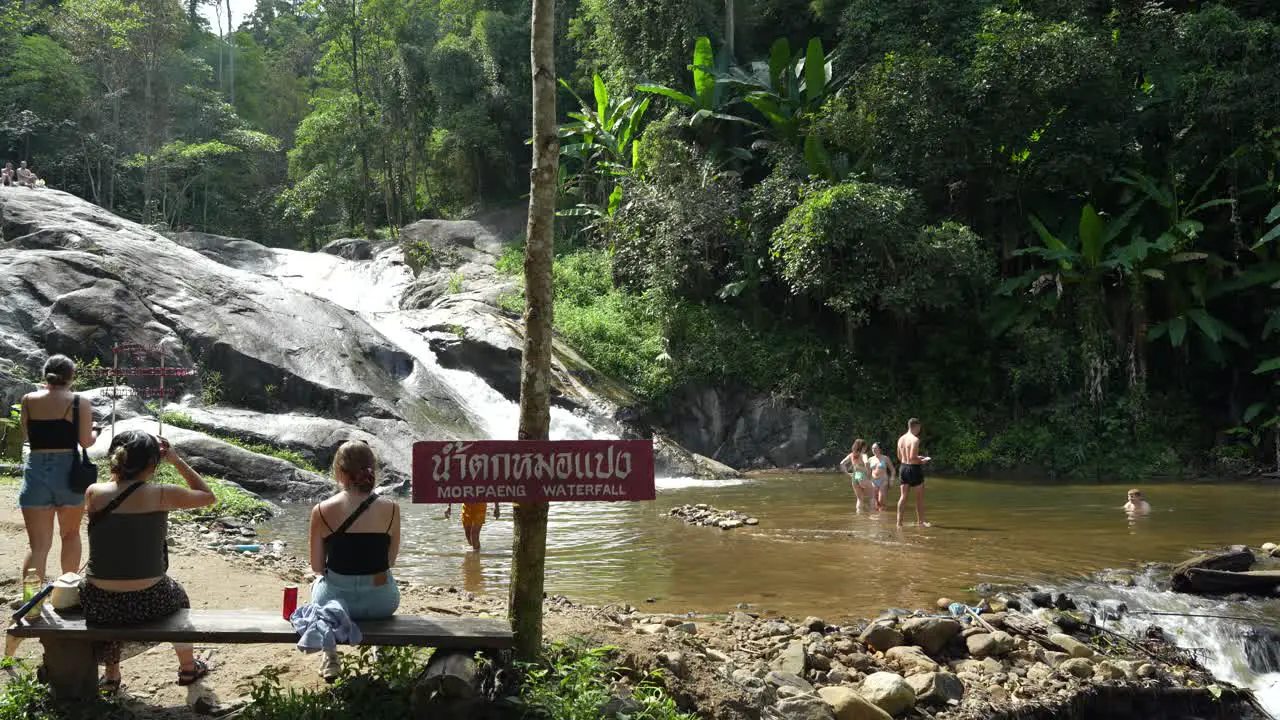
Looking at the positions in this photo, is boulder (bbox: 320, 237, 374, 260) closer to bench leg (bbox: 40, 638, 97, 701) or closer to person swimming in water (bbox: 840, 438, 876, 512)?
person swimming in water (bbox: 840, 438, 876, 512)

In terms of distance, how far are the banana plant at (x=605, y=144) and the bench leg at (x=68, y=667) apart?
21.9 metres

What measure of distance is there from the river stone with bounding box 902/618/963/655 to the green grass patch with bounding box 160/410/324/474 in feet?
37.1

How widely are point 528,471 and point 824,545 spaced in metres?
7.40

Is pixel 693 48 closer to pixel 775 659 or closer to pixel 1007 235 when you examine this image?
pixel 1007 235

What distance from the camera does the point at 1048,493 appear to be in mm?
17125

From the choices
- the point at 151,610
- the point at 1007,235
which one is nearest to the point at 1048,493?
the point at 1007,235

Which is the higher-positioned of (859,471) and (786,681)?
(859,471)

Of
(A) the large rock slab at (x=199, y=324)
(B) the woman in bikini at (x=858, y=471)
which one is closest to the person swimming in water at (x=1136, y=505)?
(B) the woman in bikini at (x=858, y=471)

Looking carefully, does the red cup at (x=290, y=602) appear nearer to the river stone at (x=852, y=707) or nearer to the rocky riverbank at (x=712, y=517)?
the river stone at (x=852, y=707)

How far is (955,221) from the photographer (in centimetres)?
2325

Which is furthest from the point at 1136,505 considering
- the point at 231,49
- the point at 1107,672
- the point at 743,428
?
the point at 231,49

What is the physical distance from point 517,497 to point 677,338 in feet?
63.7

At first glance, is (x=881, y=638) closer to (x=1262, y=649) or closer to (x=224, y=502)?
(x=1262, y=649)

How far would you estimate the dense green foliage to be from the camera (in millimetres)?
20094
